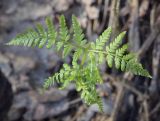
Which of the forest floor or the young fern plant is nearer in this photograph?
the young fern plant

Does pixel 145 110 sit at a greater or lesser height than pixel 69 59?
lesser

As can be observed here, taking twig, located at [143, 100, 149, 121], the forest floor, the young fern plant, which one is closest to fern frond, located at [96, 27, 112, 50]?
the young fern plant

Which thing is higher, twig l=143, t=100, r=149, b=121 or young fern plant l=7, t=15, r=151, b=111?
young fern plant l=7, t=15, r=151, b=111

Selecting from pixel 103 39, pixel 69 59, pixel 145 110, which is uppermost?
pixel 103 39

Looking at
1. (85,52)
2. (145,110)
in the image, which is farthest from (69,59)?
(85,52)

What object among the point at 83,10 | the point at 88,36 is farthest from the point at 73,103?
the point at 83,10

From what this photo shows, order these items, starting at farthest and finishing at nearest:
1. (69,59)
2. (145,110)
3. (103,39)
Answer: (69,59) → (145,110) → (103,39)

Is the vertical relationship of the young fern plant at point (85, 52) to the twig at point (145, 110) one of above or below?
above

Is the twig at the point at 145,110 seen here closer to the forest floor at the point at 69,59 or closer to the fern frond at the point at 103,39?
the forest floor at the point at 69,59

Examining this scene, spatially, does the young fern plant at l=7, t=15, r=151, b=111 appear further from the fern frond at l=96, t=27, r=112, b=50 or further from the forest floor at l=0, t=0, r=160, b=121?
the forest floor at l=0, t=0, r=160, b=121

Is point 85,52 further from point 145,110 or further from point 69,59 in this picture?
point 69,59

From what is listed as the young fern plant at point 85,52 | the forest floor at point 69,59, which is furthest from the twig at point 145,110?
the young fern plant at point 85,52
